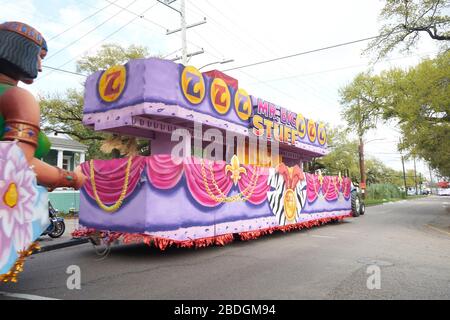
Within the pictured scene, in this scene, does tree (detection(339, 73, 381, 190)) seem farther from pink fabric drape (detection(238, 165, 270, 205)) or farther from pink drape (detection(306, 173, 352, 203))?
pink fabric drape (detection(238, 165, 270, 205))

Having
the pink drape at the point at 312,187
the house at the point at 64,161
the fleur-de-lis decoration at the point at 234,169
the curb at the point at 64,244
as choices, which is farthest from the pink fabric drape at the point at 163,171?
the house at the point at 64,161

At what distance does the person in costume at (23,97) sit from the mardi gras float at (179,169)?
324 centimetres

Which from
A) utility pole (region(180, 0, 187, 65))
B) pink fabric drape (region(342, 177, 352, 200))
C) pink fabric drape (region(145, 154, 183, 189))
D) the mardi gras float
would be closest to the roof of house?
utility pole (region(180, 0, 187, 65))

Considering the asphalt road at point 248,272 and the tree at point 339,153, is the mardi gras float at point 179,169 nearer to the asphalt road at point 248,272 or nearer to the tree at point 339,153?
the asphalt road at point 248,272

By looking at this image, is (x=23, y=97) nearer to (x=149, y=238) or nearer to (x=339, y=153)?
(x=149, y=238)

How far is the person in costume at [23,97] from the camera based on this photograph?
3.42m

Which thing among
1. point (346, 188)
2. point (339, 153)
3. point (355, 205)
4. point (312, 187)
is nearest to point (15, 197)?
point (312, 187)

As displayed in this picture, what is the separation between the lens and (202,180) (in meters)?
8.09

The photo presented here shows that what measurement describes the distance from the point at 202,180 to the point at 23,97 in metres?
5.00

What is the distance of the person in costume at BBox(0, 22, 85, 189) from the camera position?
342 centimetres

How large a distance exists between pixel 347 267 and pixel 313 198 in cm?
680
